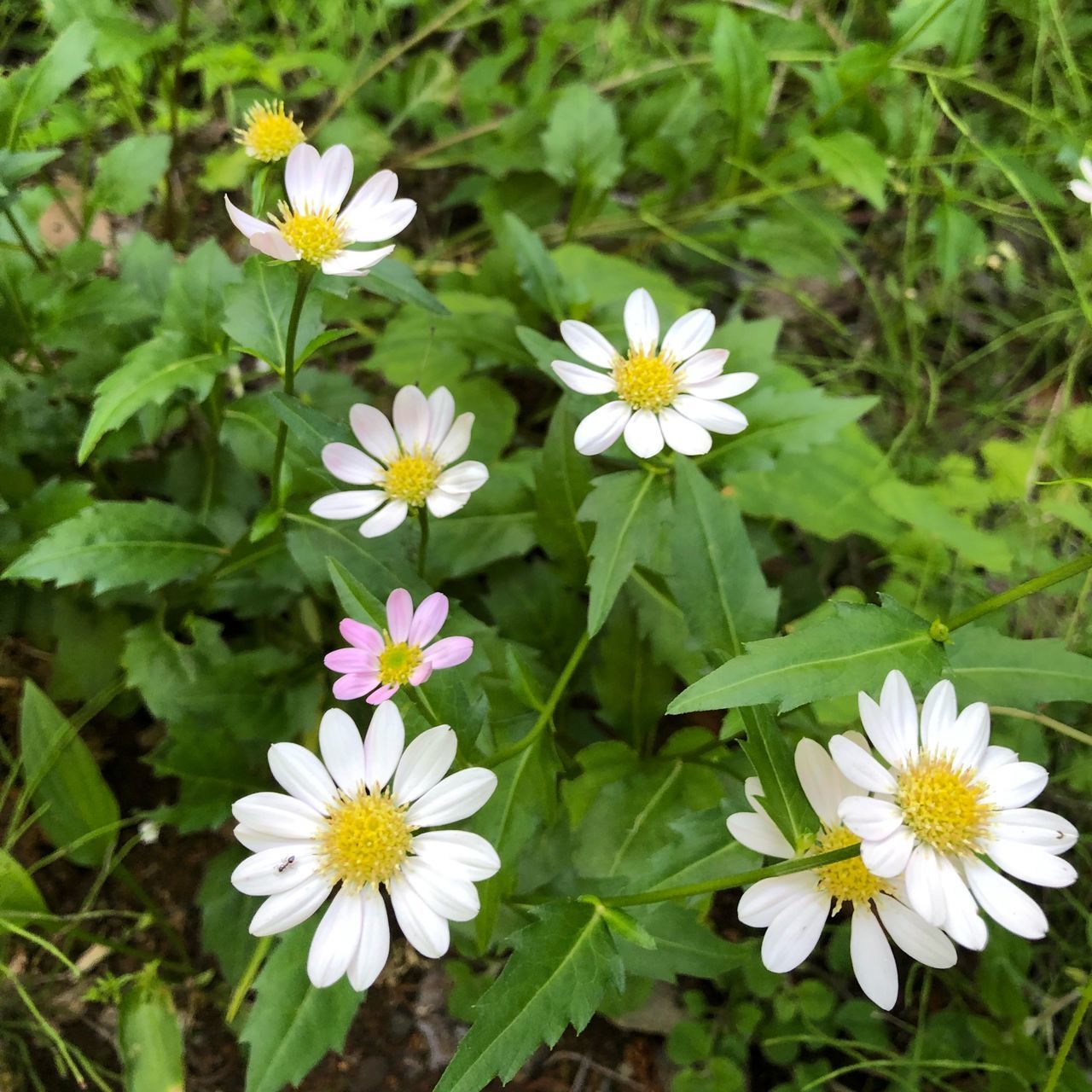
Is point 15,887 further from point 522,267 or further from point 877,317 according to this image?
point 877,317

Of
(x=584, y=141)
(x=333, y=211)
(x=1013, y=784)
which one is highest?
(x=584, y=141)

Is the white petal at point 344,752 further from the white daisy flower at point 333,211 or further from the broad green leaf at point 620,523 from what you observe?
the white daisy flower at point 333,211

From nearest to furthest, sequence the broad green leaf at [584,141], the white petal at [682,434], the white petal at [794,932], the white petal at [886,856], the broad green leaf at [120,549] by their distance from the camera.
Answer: the white petal at [886,856]
the white petal at [794,932]
the white petal at [682,434]
the broad green leaf at [120,549]
the broad green leaf at [584,141]

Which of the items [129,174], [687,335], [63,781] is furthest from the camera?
[129,174]

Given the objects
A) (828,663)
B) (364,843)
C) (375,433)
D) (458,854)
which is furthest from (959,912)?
(375,433)

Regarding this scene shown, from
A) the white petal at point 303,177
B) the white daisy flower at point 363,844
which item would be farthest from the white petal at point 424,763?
the white petal at point 303,177

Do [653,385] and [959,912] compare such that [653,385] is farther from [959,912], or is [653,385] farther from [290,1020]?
[290,1020]
